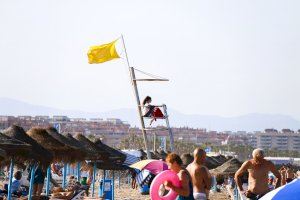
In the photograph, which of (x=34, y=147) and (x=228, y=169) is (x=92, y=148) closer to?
(x=34, y=147)

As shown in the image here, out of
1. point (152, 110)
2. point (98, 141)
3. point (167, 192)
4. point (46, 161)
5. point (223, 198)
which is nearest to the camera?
point (167, 192)

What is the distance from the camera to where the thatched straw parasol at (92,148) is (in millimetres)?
19041

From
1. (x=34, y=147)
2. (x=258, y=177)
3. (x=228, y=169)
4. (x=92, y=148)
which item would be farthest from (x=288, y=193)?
(x=228, y=169)

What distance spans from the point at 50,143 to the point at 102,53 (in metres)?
8.96

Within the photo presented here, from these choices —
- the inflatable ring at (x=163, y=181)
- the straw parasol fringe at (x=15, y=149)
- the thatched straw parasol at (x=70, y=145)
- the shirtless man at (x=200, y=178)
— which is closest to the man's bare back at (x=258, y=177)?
the shirtless man at (x=200, y=178)

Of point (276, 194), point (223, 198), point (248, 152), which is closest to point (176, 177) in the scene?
point (276, 194)

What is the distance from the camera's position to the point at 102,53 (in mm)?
24328

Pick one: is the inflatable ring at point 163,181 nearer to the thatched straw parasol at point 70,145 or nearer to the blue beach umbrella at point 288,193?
the blue beach umbrella at point 288,193

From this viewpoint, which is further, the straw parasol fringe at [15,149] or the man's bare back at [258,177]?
the straw parasol fringe at [15,149]

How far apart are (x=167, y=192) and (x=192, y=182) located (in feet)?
3.10

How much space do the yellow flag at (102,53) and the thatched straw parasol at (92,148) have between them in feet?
17.0

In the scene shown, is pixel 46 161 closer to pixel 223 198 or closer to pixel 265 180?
pixel 265 180

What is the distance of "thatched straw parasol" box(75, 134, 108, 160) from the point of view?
19041 millimetres

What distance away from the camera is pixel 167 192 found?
32.0ft
